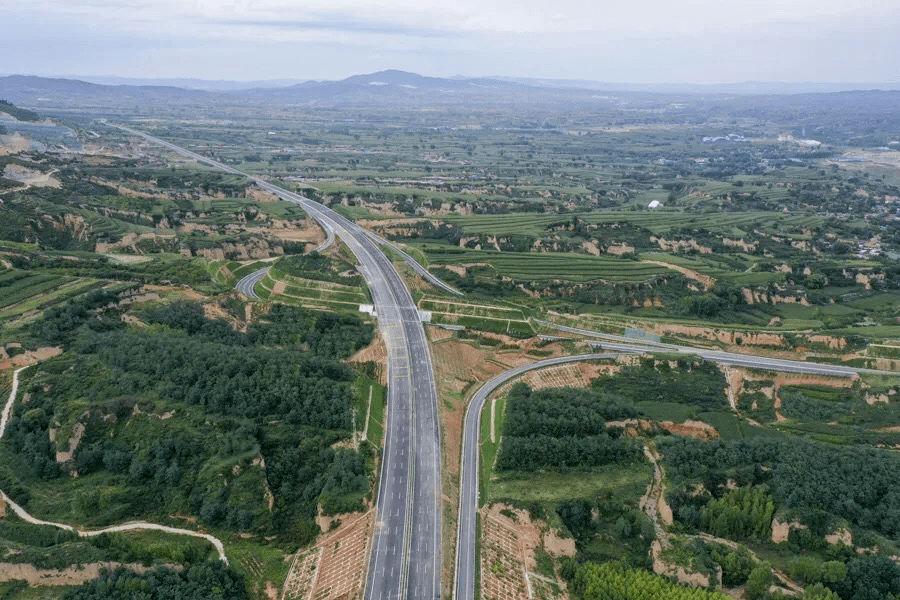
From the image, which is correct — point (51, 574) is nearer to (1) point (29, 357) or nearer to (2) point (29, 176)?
(1) point (29, 357)

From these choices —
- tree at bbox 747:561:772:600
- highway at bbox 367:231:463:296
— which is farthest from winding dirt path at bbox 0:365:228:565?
highway at bbox 367:231:463:296

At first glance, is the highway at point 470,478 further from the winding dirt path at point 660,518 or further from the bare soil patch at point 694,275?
the bare soil patch at point 694,275

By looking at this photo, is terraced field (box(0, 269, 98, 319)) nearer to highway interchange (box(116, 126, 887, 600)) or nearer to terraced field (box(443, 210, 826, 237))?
highway interchange (box(116, 126, 887, 600))

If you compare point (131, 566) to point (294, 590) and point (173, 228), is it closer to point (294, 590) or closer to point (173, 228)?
point (294, 590)

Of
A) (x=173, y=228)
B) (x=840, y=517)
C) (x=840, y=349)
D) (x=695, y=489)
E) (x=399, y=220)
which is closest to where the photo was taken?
(x=840, y=517)

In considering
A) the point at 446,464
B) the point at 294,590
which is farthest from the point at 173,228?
the point at 294,590

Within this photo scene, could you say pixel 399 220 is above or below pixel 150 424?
above
